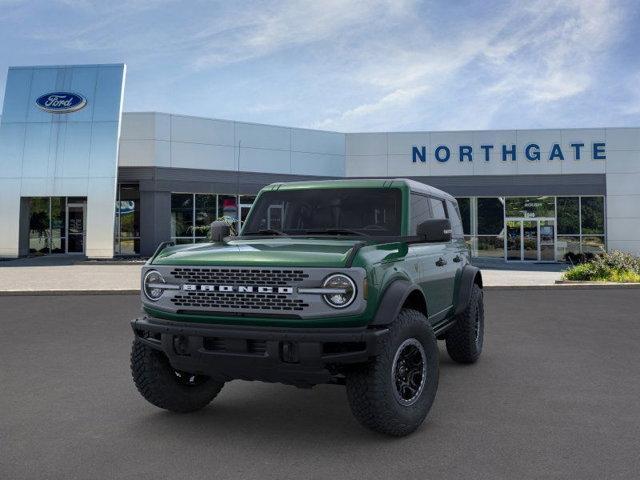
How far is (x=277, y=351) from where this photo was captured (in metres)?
3.93

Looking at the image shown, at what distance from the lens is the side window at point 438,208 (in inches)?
245

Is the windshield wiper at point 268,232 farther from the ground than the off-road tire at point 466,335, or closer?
farther from the ground

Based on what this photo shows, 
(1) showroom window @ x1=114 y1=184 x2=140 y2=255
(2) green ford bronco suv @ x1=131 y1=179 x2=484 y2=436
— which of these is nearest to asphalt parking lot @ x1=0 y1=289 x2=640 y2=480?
(2) green ford bronco suv @ x1=131 y1=179 x2=484 y2=436

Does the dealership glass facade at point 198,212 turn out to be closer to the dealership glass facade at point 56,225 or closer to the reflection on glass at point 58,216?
the dealership glass facade at point 56,225

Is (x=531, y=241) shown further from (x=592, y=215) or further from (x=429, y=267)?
(x=429, y=267)

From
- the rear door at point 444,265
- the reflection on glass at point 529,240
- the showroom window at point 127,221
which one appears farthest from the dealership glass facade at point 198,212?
the rear door at point 444,265

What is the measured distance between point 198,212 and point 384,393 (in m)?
26.8

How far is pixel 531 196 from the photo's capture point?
30.8 m

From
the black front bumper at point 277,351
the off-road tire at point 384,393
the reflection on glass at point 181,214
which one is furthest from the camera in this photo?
the reflection on glass at point 181,214

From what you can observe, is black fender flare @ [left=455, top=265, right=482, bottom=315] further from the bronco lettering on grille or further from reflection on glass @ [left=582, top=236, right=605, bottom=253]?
reflection on glass @ [left=582, top=236, right=605, bottom=253]

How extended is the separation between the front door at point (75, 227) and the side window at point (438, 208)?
27.9 meters

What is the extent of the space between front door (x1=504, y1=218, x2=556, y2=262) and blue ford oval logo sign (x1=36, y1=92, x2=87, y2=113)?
2198 cm

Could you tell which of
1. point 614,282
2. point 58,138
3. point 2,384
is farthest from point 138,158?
point 2,384

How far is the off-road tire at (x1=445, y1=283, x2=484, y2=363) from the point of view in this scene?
6660 millimetres
